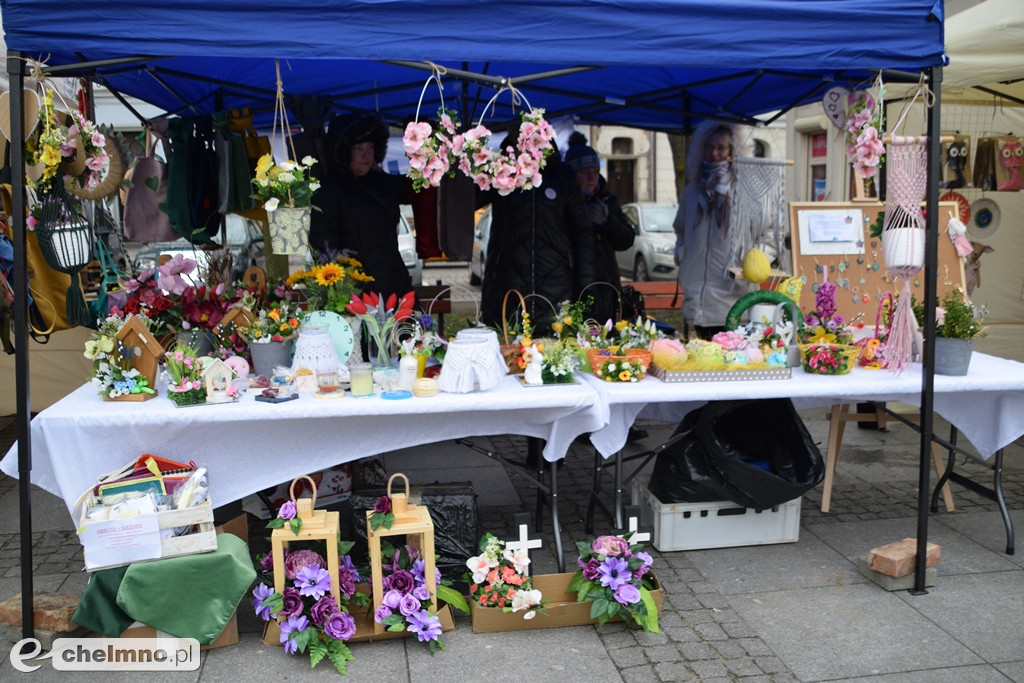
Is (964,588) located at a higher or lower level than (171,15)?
lower

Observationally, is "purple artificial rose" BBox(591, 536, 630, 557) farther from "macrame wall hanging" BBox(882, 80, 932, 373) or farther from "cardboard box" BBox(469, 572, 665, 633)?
"macrame wall hanging" BBox(882, 80, 932, 373)

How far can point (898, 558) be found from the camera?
11.5ft

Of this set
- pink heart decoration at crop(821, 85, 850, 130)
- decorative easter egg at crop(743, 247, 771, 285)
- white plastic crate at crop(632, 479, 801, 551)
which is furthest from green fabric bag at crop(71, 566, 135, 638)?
pink heart decoration at crop(821, 85, 850, 130)

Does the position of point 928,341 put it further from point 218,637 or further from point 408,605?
point 218,637

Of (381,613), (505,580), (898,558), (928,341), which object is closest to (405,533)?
(381,613)

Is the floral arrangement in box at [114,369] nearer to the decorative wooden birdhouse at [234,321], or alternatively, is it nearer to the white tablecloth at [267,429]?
the white tablecloth at [267,429]

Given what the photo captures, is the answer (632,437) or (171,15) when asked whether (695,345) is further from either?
(171,15)

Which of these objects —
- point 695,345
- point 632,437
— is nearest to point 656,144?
point 632,437

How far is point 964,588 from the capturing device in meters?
3.56

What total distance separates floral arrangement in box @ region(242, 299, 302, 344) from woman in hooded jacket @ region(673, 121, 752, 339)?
2886 mm

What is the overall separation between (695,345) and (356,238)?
2.01m

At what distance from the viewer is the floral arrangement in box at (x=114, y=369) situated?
11.0ft

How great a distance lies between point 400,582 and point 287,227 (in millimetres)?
1405

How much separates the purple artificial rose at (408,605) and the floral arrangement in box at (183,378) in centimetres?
107
